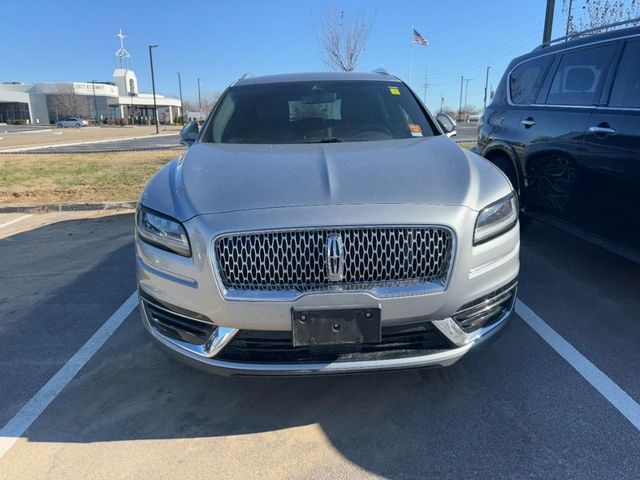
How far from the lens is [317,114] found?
3904mm

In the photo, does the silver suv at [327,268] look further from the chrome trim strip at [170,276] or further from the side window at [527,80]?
the side window at [527,80]

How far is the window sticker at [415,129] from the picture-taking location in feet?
12.3

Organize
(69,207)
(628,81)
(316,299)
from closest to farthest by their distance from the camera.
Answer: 1. (316,299)
2. (628,81)
3. (69,207)

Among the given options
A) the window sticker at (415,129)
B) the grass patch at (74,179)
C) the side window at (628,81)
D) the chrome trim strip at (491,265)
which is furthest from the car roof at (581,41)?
the grass patch at (74,179)

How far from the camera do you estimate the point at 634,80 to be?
12.3 ft

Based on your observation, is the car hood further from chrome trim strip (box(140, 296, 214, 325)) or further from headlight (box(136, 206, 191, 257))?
chrome trim strip (box(140, 296, 214, 325))

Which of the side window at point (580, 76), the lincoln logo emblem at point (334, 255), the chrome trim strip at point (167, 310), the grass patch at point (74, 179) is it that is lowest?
the grass patch at point (74, 179)

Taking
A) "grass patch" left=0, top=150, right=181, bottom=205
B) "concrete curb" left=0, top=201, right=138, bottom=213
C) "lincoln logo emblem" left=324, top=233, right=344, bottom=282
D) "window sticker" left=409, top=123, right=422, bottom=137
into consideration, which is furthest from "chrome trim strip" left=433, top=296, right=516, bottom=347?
"grass patch" left=0, top=150, right=181, bottom=205

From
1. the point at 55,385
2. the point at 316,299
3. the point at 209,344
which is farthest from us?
the point at 55,385

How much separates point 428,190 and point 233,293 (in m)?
1.06

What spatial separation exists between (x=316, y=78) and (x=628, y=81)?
2.38 metres

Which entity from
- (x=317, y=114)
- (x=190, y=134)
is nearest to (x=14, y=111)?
(x=190, y=134)

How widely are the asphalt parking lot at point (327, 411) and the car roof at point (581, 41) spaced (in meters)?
2.07

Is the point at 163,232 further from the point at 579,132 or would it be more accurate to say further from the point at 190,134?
the point at 579,132
